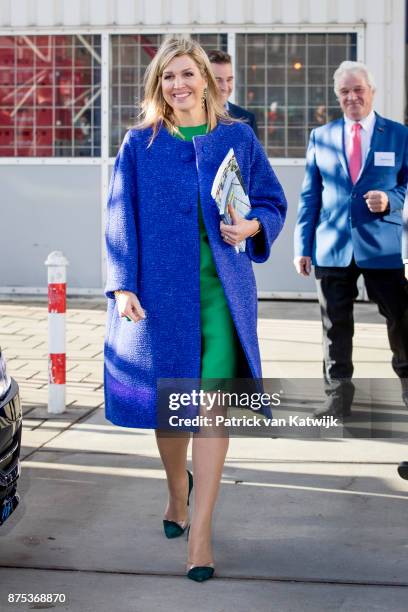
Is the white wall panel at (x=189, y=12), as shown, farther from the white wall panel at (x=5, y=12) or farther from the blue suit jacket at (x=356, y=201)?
the blue suit jacket at (x=356, y=201)

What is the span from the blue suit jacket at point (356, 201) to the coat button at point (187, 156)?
2388 mm

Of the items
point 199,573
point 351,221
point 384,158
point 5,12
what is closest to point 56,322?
point 351,221

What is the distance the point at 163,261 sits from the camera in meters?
4.28

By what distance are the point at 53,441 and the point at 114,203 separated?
7.53ft

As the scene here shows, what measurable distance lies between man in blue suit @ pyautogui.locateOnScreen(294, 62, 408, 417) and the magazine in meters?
2.22

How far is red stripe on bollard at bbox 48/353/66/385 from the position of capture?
271 inches

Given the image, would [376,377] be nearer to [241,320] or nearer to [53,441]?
[53,441]

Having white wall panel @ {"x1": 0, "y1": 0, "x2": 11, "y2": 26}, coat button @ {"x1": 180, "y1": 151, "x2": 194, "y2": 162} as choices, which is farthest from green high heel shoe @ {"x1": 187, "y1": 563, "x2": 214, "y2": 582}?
white wall panel @ {"x1": 0, "y1": 0, "x2": 11, "y2": 26}

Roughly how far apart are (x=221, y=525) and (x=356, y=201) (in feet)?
7.79

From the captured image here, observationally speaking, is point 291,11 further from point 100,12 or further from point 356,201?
point 356,201

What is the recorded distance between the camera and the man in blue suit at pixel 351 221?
653 centimetres

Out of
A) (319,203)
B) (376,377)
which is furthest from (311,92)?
(319,203)

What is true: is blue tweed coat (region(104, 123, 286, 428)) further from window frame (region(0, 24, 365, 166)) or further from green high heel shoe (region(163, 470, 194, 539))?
window frame (region(0, 24, 365, 166))

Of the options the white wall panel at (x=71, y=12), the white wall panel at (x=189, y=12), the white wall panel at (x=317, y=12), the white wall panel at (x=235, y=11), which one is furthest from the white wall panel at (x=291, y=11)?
the white wall panel at (x=71, y=12)
